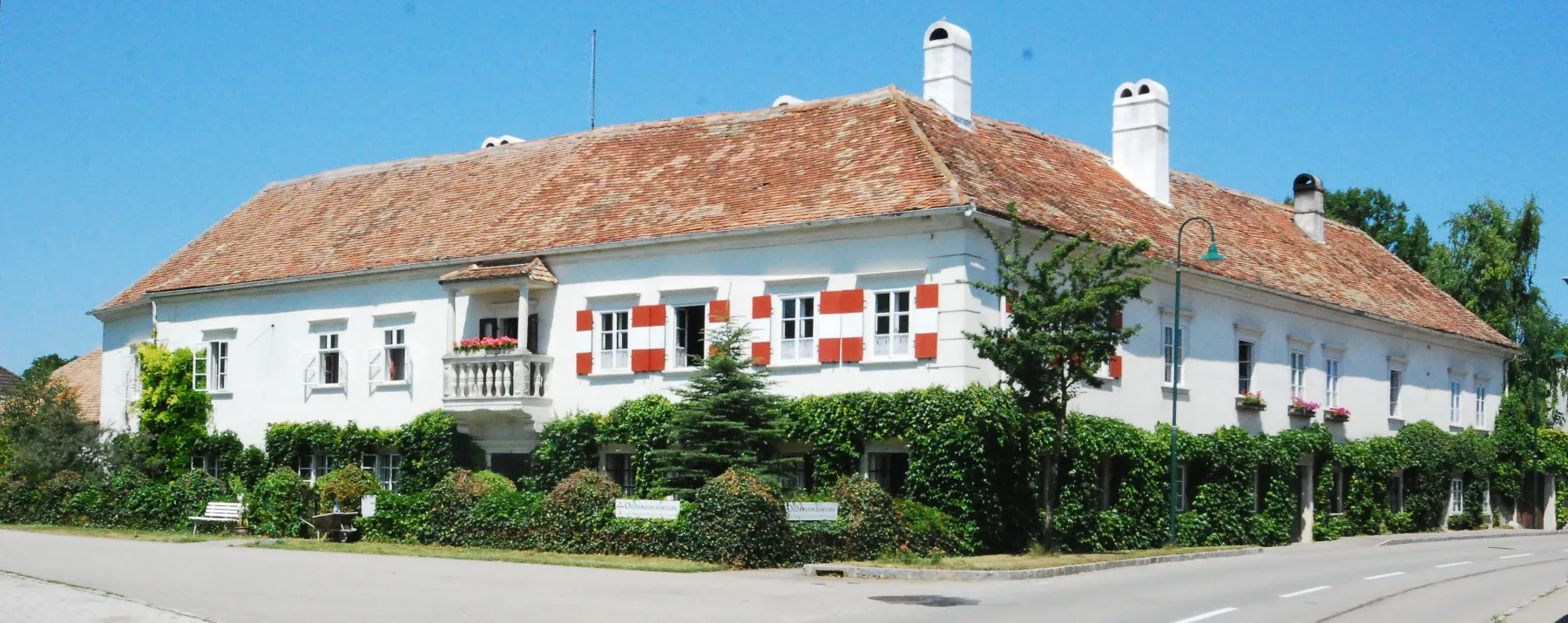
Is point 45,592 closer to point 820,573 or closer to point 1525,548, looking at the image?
point 820,573

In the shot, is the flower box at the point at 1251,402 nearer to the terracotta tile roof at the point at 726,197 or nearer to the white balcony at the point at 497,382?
the terracotta tile roof at the point at 726,197

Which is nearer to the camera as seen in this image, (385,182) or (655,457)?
(655,457)

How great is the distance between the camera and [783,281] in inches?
1185

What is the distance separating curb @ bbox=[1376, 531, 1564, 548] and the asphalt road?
838cm

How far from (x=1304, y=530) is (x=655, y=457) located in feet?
56.9

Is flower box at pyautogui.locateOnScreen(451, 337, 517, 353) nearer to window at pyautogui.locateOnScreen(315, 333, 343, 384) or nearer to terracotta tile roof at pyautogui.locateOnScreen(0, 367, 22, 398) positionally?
window at pyautogui.locateOnScreen(315, 333, 343, 384)

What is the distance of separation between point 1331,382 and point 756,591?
23.6 meters

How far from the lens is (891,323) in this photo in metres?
28.9

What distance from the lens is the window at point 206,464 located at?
3953 cm

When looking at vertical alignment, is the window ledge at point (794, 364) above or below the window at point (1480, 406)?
above

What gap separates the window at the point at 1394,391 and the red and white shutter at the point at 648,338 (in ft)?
70.6

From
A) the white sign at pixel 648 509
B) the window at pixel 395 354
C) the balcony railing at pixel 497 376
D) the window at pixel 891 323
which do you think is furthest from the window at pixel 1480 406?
the window at pixel 395 354

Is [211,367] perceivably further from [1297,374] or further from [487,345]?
[1297,374]

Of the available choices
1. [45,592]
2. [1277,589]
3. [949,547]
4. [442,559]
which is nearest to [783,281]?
[949,547]
